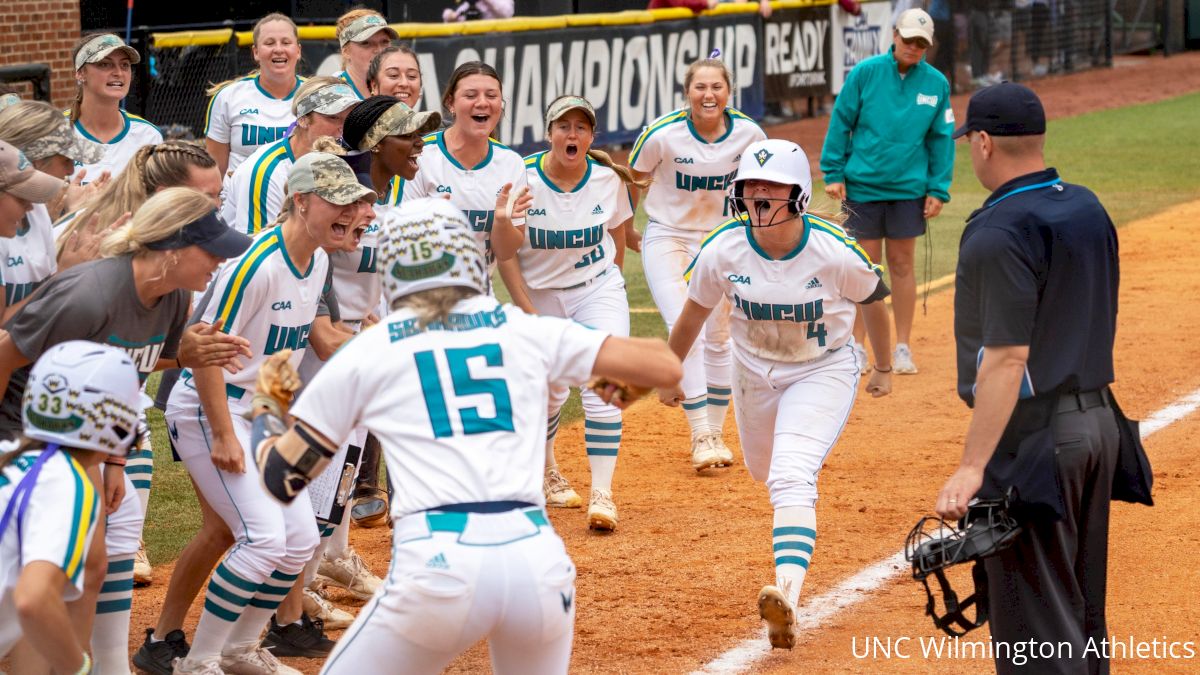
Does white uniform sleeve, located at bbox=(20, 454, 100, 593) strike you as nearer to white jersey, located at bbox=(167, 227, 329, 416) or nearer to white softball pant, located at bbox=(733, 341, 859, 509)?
white jersey, located at bbox=(167, 227, 329, 416)

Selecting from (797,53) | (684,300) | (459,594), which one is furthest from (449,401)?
(797,53)

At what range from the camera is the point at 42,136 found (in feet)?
19.0

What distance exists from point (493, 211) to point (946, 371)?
4552mm

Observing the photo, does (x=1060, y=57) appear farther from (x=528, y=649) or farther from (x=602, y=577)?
(x=528, y=649)

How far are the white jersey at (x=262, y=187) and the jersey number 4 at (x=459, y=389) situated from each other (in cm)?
299

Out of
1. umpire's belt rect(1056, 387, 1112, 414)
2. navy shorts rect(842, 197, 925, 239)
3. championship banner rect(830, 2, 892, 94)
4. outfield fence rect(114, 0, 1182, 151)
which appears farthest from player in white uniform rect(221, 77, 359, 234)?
championship banner rect(830, 2, 892, 94)

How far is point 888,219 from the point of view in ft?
34.3

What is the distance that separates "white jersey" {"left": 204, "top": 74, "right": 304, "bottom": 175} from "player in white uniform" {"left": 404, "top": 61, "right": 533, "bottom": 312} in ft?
5.16

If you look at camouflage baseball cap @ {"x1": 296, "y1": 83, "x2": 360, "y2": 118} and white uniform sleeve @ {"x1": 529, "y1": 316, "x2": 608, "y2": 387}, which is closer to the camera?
white uniform sleeve @ {"x1": 529, "y1": 316, "x2": 608, "y2": 387}

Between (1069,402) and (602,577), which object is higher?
(1069,402)

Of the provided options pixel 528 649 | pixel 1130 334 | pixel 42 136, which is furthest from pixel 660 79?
pixel 528 649

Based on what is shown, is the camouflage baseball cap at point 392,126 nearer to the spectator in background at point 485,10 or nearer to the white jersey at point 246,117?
the white jersey at point 246,117

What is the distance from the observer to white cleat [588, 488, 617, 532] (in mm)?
7336

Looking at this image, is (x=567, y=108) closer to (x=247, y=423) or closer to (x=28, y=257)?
(x=247, y=423)
